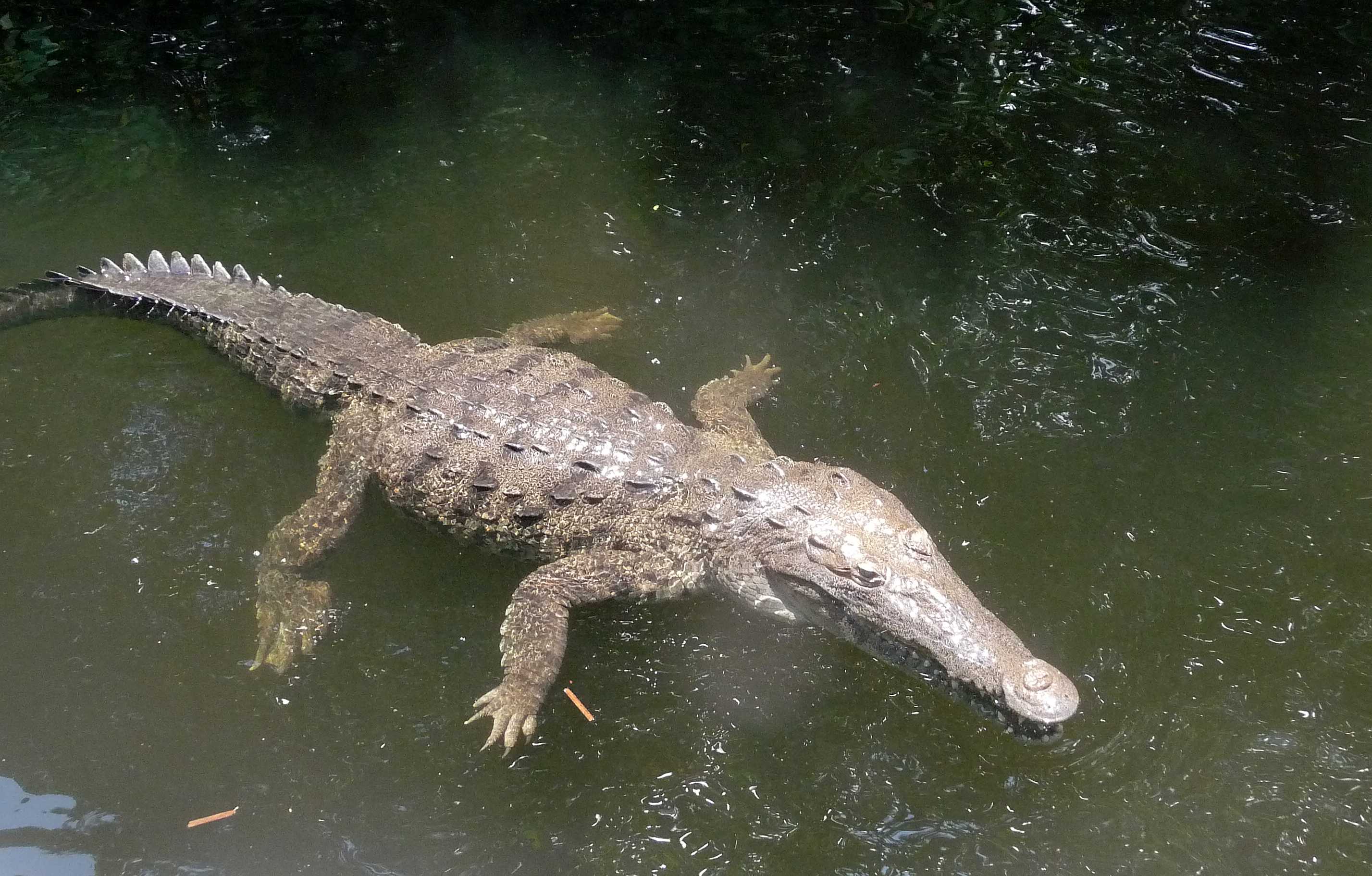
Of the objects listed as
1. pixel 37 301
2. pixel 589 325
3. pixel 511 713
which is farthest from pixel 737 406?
pixel 37 301

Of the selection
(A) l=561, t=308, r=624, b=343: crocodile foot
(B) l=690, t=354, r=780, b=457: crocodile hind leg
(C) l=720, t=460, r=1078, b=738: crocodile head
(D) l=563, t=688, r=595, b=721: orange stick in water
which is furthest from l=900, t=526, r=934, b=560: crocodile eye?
(A) l=561, t=308, r=624, b=343: crocodile foot

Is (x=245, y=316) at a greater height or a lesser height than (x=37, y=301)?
greater

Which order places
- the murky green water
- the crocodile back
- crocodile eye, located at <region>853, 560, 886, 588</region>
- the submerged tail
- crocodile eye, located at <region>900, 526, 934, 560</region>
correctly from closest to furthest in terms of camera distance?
the murky green water < crocodile eye, located at <region>853, 560, 886, 588</region> < crocodile eye, located at <region>900, 526, 934, 560</region> < the crocodile back < the submerged tail

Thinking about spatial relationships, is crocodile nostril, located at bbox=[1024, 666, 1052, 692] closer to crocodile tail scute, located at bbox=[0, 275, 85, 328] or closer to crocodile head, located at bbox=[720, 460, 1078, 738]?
crocodile head, located at bbox=[720, 460, 1078, 738]

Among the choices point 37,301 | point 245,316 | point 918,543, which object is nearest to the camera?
point 918,543

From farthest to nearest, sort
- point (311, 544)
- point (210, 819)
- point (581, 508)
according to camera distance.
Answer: point (311, 544)
point (581, 508)
point (210, 819)

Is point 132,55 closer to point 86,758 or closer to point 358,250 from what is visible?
point 358,250

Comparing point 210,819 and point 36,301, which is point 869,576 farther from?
point 36,301
